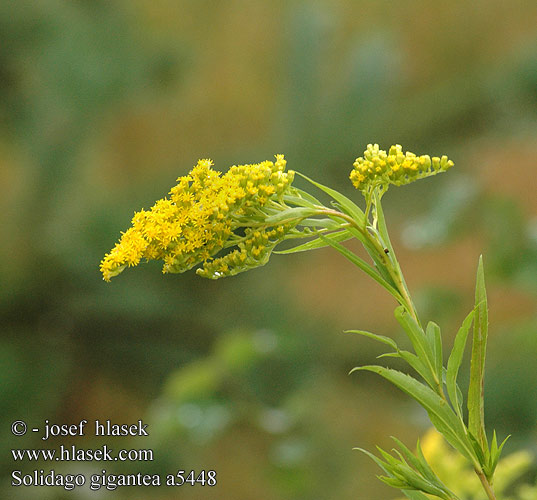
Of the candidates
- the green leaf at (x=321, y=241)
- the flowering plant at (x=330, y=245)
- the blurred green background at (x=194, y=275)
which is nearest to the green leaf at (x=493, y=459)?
the flowering plant at (x=330, y=245)

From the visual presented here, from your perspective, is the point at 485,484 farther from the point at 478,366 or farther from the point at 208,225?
the point at 208,225

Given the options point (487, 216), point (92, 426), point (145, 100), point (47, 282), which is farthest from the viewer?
point (92, 426)

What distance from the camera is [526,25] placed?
232 centimetres

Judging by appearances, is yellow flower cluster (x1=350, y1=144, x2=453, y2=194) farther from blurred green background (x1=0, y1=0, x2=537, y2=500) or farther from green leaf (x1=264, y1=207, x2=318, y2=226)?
blurred green background (x1=0, y1=0, x2=537, y2=500)

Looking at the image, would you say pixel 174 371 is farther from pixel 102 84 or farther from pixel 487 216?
pixel 487 216

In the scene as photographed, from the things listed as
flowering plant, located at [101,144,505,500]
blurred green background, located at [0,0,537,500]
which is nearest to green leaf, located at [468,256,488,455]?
flowering plant, located at [101,144,505,500]

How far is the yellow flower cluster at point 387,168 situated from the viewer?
1.06ft

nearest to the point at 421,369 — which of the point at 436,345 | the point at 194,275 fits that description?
the point at 436,345

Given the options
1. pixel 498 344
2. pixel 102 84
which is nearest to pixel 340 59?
pixel 102 84

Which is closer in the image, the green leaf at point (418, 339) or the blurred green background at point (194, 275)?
the green leaf at point (418, 339)

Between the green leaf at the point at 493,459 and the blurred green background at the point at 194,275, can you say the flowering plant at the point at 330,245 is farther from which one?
the blurred green background at the point at 194,275

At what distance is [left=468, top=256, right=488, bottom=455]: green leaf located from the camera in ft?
1.00

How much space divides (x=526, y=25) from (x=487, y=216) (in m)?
1.52

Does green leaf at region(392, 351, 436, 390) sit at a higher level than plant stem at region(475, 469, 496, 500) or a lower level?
higher
